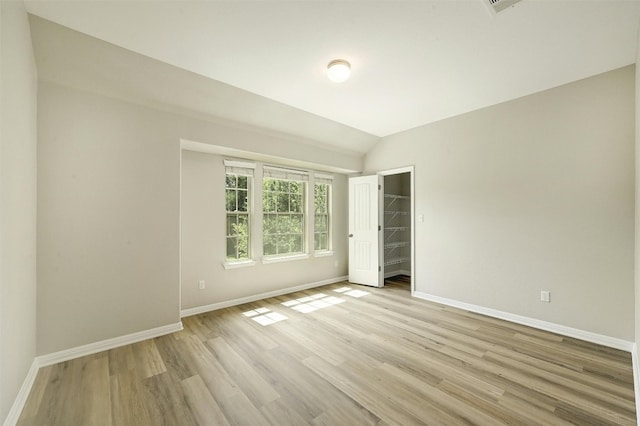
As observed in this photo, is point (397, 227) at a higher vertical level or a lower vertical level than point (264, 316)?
higher

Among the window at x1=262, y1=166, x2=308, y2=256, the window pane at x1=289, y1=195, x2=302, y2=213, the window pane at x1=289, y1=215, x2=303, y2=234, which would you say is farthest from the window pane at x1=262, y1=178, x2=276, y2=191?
the window pane at x1=289, y1=215, x2=303, y2=234

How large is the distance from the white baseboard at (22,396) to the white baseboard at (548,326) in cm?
450

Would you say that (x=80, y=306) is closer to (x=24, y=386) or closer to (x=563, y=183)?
(x=24, y=386)

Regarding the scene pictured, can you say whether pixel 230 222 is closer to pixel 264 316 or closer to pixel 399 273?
pixel 264 316

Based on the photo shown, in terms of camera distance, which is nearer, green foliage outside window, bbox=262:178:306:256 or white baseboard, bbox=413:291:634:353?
white baseboard, bbox=413:291:634:353

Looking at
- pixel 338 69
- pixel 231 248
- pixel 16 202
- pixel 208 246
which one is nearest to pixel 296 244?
pixel 231 248

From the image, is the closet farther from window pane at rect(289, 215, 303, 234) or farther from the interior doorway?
window pane at rect(289, 215, 303, 234)

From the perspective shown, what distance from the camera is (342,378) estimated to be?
7.25 feet

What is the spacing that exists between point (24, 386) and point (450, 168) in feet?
16.6

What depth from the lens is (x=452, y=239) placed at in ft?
13.3

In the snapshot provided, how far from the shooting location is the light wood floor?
71.2 inches

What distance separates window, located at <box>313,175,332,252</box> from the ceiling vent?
11.6 ft

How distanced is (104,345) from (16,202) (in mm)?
1637

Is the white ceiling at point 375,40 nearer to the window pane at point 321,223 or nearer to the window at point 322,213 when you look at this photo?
the window at point 322,213
